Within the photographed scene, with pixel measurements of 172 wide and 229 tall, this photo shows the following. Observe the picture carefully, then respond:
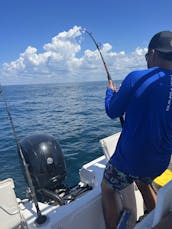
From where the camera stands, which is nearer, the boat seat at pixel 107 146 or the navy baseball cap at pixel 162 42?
the navy baseball cap at pixel 162 42

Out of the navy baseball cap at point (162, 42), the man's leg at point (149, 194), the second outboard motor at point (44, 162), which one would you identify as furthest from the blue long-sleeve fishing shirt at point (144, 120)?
the second outboard motor at point (44, 162)

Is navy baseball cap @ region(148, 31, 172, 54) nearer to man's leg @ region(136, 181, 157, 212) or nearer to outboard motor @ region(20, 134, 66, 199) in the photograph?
man's leg @ region(136, 181, 157, 212)

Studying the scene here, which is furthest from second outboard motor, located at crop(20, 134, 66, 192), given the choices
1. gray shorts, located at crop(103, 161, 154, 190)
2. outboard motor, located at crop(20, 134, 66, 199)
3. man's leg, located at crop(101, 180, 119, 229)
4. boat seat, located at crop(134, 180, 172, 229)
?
boat seat, located at crop(134, 180, 172, 229)

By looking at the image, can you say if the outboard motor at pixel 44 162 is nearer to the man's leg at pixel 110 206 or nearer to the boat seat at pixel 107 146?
the boat seat at pixel 107 146

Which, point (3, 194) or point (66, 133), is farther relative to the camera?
point (66, 133)

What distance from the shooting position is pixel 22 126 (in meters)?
12.6

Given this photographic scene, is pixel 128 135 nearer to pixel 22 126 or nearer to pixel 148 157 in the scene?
pixel 148 157

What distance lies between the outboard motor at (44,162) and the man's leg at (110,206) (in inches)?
38.8

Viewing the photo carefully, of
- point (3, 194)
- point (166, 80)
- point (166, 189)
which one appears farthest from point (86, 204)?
point (166, 80)

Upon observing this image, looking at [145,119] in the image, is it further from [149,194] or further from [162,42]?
[149,194]

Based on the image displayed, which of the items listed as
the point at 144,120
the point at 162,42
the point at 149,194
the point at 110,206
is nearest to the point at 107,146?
the point at 149,194

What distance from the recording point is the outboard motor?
286 centimetres

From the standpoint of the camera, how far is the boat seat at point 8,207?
193 centimetres

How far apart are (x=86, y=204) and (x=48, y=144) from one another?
3.52ft
